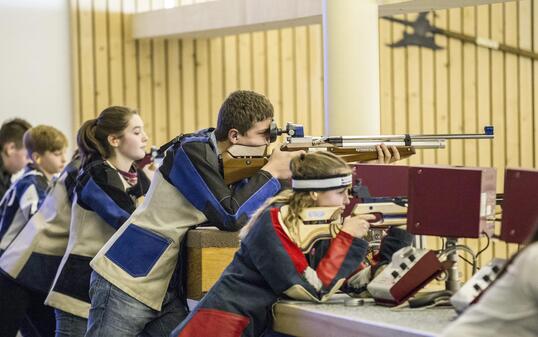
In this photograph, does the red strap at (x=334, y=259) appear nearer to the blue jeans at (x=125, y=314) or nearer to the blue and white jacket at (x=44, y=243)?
the blue jeans at (x=125, y=314)

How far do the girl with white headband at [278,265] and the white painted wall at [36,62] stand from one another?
4.89m

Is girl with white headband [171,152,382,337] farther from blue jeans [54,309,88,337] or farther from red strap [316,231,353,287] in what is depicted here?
blue jeans [54,309,88,337]

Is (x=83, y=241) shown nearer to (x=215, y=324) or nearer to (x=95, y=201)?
(x=95, y=201)

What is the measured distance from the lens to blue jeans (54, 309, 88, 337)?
4488 mm

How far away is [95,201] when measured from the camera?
4.36 meters

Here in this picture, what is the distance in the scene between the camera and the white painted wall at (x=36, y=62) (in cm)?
783

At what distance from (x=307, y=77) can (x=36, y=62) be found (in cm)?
241

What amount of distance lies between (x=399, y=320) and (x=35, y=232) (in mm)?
2505

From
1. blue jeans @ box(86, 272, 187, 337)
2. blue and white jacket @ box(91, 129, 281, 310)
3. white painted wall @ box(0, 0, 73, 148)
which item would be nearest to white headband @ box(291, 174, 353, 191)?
blue and white jacket @ box(91, 129, 281, 310)

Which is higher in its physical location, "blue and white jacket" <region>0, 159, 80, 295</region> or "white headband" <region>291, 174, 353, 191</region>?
"white headband" <region>291, 174, 353, 191</region>

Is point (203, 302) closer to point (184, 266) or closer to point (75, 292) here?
point (184, 266)

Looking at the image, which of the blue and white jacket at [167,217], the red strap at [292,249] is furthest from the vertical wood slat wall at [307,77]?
the red strap at [292,249]

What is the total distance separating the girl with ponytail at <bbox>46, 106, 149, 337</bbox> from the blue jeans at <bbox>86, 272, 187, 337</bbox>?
46 cm

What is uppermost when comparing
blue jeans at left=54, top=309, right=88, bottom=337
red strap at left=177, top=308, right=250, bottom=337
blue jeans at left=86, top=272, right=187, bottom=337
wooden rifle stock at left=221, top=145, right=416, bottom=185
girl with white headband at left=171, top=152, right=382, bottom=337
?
wooden rifle stock at left=221, top=145, right=416, bottom=185
